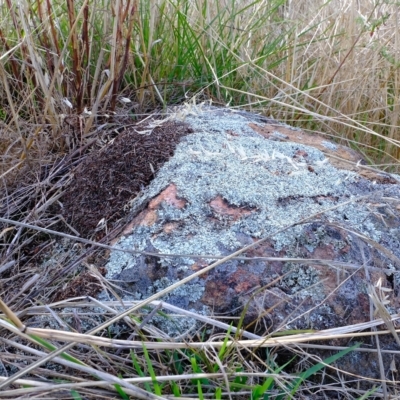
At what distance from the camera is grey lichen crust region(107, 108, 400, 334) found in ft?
4.43

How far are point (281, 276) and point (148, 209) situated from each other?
16.7 inches

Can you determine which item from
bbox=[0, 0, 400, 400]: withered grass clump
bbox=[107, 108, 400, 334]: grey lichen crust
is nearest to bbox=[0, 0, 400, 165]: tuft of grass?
bbox=[0, 0, 400, 400]: withered grass clump

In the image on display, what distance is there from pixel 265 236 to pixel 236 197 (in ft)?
0.49

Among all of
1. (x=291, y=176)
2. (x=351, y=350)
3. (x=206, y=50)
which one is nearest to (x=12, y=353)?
(x=351, y=350)

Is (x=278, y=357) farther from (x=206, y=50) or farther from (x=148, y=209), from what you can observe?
(x=206, y=50)

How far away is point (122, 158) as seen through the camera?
1.68m

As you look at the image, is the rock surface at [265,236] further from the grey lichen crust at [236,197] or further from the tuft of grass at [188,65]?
the tuft of grass at [188,65]

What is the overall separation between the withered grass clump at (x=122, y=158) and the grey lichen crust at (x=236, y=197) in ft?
0.29

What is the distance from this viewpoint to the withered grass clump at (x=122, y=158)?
1.11 metres

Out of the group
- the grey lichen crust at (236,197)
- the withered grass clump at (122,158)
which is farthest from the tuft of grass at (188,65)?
the grey lichen crust at (236,197)

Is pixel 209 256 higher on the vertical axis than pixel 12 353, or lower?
higher

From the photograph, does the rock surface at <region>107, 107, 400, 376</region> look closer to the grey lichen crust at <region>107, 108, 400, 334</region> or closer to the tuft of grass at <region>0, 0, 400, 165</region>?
the grey lichen crust at <region>107, 108, 400, 334</region>

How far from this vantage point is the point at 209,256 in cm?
123

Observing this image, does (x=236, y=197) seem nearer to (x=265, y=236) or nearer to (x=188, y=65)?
(x=265, y=236)
